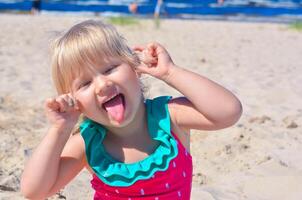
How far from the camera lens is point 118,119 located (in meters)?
1.63

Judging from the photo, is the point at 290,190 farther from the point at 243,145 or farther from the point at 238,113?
the point at 238,113

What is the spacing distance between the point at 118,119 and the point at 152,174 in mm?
252

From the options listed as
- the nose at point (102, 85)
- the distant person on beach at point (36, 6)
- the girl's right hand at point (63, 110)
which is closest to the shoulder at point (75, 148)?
the girl's right hand at point (63, 110)

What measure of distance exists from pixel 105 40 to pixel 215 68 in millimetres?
4853

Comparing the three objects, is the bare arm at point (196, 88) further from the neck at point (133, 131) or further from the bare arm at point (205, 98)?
the neck at point (133, 131)

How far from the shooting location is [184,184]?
1879 mm

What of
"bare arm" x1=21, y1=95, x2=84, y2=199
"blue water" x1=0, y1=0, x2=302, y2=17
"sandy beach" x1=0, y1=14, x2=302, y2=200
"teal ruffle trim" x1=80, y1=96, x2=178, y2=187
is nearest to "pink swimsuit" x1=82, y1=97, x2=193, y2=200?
"teal ruffle trim" x1=80, y1=96, x2=178, y2=187

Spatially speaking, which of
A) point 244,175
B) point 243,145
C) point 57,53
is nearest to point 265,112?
point 243,145

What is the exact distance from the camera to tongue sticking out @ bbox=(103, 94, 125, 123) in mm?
1634

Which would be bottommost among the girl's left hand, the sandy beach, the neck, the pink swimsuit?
the sandy beach

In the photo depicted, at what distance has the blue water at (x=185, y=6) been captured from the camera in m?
17.7

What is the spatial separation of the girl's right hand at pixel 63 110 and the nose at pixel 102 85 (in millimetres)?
92

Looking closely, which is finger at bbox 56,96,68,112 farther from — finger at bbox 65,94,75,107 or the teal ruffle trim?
the teal ruffle trim

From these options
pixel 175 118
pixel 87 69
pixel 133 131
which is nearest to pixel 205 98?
pixel 175 118
